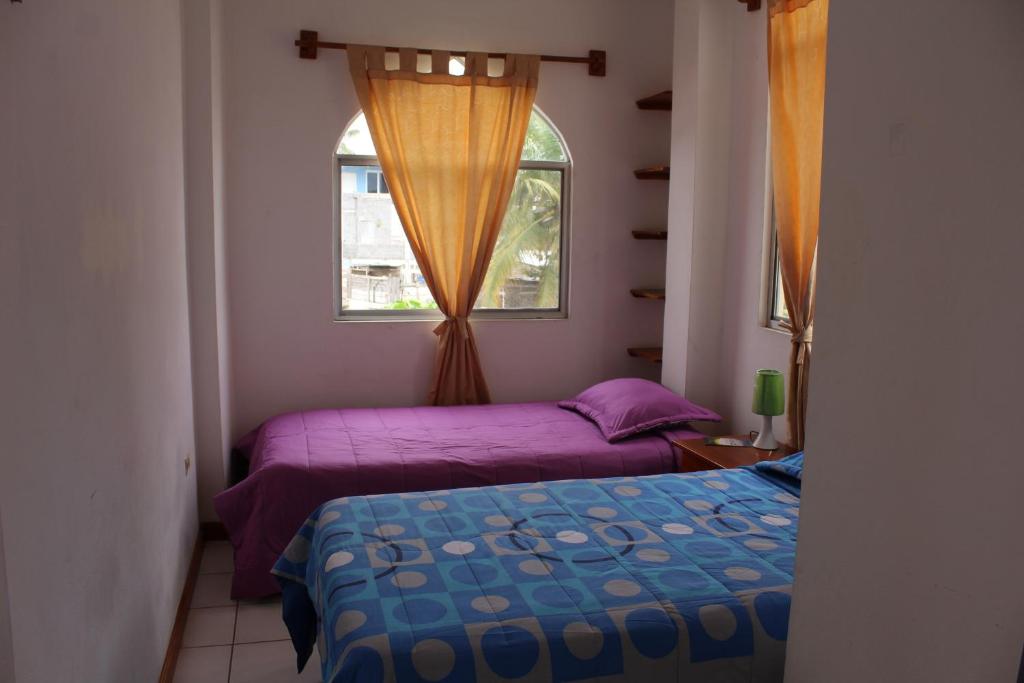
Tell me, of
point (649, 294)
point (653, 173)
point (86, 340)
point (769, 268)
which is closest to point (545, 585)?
point (86, 340)

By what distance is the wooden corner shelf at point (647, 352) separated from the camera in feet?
16.2

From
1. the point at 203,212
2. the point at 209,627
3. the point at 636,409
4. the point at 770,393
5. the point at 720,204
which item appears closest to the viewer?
the point at 209,627

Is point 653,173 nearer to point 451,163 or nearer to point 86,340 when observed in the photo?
point 451,163

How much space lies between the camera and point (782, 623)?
211 cm

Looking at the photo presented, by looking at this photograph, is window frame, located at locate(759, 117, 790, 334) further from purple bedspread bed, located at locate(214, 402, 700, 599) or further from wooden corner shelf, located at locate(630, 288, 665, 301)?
wooden corner shelf, located at locate(630, 288, 665, 301)

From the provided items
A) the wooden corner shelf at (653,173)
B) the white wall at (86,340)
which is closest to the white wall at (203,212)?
the white wall at (86,340)

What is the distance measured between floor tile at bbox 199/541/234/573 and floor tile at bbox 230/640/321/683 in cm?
77

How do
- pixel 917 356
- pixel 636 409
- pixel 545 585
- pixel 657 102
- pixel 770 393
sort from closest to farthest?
pixel 917 356, pixel 545 585, pixel 770 393, pixel 636 409, pixel 657 102

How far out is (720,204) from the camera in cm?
445

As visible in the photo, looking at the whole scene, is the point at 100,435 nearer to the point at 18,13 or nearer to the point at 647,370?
the point at 18,13

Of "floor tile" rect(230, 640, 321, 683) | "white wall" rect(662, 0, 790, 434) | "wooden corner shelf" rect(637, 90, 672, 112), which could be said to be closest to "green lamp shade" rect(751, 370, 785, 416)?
"white wall" rect(662, 0, 790, 434)

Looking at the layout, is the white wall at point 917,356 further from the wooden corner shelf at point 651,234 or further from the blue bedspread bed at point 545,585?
the wooden corner shelf at point 651,234

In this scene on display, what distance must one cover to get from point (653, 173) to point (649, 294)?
0.67 meters

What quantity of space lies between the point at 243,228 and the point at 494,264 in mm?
1373
